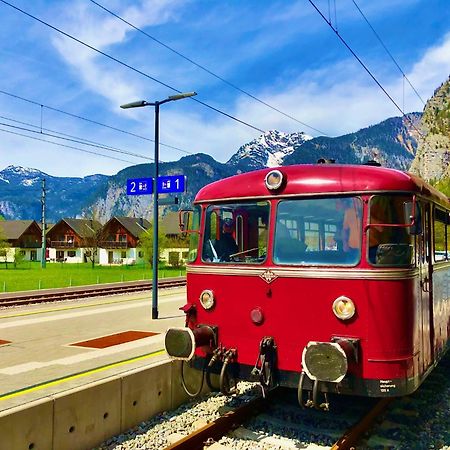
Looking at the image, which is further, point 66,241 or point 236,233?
point 66,241

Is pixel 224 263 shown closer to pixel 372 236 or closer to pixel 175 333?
pixel 175 333

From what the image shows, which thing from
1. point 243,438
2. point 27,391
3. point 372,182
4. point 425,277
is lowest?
point 243,438

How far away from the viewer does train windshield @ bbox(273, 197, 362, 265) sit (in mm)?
6059

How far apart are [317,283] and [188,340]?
1.81 meters

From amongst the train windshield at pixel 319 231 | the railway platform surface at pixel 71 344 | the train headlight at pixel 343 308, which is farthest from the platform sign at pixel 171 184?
the train headlight at pixel 343 308

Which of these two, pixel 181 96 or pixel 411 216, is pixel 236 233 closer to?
pixel 411 216

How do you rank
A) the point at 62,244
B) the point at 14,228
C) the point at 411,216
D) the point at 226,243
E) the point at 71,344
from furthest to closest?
the point at 14,228
the point at 62,244
the point at 71,344
the point at 226,243
the point at 411,216

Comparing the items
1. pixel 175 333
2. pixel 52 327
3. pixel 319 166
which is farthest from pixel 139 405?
pixel 52 327

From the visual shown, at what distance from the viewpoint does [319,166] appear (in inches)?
259

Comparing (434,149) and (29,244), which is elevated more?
(434,149)

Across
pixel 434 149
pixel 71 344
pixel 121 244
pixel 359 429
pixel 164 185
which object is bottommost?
pixel 359 429

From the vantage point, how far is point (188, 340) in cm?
663

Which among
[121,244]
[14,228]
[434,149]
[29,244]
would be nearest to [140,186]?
[121,244]

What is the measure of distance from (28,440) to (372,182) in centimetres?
467
